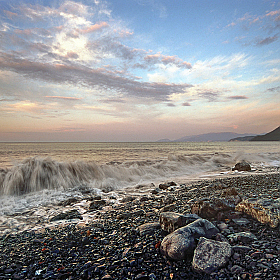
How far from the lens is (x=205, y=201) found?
16.6ft

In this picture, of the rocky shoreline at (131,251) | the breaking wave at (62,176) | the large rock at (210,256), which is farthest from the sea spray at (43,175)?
the large rock at (210,256)

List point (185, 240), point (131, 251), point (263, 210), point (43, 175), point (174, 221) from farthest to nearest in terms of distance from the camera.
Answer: point (43, 175) → point (263, 210) → point (174, 221) → point (131, 251) → point (185, 240)

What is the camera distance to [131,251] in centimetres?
358

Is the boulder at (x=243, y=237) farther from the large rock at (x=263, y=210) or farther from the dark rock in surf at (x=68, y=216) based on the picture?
the dark rock in surf at (x=68, y=216)

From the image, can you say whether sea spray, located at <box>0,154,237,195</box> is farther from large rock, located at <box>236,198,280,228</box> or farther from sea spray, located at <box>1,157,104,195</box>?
large rock, located at <box>236,198,280,228</box>

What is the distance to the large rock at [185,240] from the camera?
3.21m

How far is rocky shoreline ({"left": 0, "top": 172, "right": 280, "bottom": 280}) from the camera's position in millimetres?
2910

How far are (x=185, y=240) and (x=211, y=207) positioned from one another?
188cm

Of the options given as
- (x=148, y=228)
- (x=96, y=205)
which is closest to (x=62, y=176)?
(x=96, y=205)

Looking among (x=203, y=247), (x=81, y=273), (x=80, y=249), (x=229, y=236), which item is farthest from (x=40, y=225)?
(x=229, y=236)

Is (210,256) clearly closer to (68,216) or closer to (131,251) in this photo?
(131,251)

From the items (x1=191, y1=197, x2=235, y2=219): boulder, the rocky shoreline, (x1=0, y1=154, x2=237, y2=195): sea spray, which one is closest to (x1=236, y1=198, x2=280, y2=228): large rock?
the rocky shoreline

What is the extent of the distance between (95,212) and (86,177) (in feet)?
23.4

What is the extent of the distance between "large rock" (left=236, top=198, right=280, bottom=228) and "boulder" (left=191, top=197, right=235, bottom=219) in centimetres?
30
